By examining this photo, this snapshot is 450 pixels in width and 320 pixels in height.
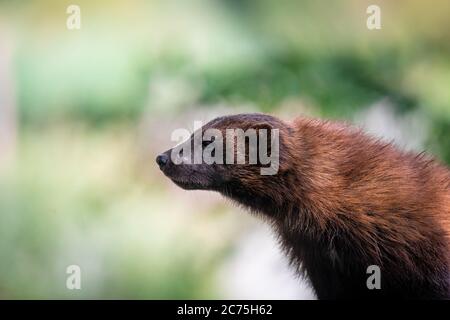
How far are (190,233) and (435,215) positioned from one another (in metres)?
1.01

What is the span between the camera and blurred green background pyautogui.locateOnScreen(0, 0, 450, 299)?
2.86m

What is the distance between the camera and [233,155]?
2539 mm

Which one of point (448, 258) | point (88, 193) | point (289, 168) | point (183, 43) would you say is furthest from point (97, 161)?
point (448, 258)

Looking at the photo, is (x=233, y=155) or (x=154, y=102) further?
(x=154, y=102)

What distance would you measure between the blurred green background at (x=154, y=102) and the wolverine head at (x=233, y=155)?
0.35 meters

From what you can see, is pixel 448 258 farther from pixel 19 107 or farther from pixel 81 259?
pixel 19 107

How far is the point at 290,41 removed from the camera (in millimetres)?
2861

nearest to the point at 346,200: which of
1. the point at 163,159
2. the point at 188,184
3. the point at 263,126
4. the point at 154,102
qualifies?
the point at 263,126

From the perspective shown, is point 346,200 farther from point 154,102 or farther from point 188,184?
point 154,102

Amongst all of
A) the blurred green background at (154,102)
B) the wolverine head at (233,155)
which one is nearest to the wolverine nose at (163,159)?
the wolverine head at (233,155)

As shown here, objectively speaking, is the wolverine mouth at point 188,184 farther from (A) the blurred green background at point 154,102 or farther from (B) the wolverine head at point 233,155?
(A) the blurred green background at point 154,102

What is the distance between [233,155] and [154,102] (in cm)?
54
